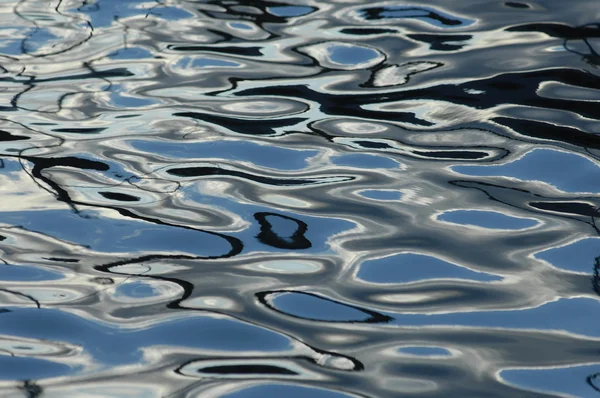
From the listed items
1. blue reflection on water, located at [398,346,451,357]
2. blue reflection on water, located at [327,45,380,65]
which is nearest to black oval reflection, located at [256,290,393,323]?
blue reflection on water, located at [398,346,451,357]

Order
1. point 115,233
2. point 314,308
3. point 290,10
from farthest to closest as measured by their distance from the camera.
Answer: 1. point 290,10
2. point 115,233
3. point 314,308

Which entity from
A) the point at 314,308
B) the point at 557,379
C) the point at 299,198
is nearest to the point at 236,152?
the point at 299,198

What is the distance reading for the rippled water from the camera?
64.3 inches

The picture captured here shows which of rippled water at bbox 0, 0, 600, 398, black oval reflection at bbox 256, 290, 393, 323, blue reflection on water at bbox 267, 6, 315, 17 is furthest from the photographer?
Result: blue reflection on water at bbox 267, 6, 315, 17

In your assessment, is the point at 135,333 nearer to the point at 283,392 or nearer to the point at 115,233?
the point at 283,392

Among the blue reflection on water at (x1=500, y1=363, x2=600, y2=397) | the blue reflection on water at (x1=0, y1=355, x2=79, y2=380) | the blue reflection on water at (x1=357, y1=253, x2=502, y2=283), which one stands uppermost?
the blue reflection on water at (x1=357, y1=253, x2=502, y2=283)

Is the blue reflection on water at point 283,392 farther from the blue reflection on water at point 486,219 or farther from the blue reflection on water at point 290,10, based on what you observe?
the blue reflection on water at point 290,10

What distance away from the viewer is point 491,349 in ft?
5.47

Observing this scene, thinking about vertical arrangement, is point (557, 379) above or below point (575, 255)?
below

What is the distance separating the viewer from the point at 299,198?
2.29 meters

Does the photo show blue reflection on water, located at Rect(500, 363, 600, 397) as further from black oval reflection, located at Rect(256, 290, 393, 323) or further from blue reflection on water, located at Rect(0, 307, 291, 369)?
blue reflection on water, located at Rect(0, 307, 291, 369)

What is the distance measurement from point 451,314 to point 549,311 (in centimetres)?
19

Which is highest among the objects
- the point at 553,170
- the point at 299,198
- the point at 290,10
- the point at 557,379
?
the point at 290,10

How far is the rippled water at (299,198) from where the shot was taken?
1.63 metres
